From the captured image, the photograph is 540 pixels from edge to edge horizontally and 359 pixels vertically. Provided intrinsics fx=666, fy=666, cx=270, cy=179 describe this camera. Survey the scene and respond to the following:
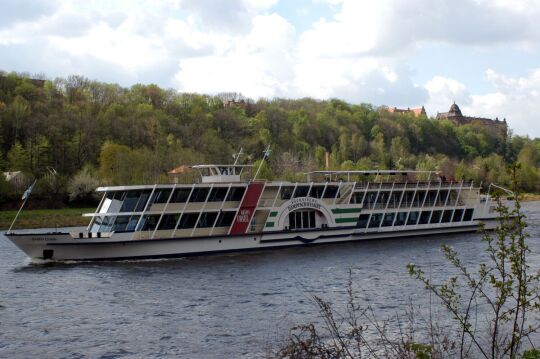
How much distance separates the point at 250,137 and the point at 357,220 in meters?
86.9

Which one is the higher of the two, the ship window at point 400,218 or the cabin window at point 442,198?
the cabin window at point 442,198

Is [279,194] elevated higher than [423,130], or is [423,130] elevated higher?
[423,130]

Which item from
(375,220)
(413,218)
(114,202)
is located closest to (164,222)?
(114,202)

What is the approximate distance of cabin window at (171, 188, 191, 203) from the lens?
38719mm

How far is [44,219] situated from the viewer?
6981 cm

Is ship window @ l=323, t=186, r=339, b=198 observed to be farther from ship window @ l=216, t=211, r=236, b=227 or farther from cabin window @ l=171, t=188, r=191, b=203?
cabin window @ l=171, t=188, r=191, b=203

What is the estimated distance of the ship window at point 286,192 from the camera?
42.6 m

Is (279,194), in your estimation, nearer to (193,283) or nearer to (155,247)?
(155,247)

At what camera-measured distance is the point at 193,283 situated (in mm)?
30719

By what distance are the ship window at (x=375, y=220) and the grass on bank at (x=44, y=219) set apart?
3494cm

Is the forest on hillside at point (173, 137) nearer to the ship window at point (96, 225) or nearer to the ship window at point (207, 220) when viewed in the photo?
the ship window at point (96, 225)

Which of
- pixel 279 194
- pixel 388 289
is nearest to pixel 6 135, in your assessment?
pixel 279 194

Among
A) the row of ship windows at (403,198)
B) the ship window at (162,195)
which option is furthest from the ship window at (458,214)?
the ship window at (162,195)

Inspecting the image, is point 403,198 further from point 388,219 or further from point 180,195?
point 180,195
